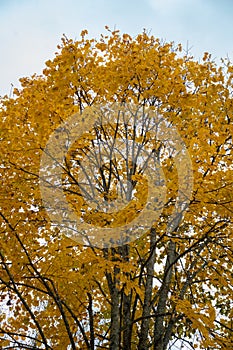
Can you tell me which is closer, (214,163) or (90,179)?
(214,163)

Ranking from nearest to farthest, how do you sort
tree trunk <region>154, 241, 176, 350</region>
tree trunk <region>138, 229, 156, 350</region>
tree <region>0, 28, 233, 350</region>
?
1. tree <region>0, 28, 233, 350</region>
2. tree trunk <region>138, 229, 156, 350</region>
3. tree trunk <region>154, 241, 176, 350</region>

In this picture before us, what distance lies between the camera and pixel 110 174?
6340mm

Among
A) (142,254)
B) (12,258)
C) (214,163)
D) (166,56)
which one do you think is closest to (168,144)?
(214,163)

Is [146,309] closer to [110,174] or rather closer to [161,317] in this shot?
[161,317]

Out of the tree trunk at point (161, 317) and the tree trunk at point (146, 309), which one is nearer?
the tree trunk at point (146, 309)

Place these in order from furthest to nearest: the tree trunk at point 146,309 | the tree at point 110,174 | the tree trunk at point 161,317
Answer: the tree trunk at point 161,317, the tree trunk at point 146,309, the tree at point 110,174

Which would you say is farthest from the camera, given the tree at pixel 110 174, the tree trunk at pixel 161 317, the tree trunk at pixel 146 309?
the tree trunk at pixel 161 317

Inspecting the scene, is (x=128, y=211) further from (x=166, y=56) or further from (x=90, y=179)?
(x=166, y=56)

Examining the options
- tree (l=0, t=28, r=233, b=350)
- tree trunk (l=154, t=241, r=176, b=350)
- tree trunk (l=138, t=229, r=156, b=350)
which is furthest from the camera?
tree trunk (l=154, t=241, r=176, b=350)

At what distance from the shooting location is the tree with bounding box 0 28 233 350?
5172 millimetres

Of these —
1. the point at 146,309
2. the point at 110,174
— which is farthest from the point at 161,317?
the point at 110,174

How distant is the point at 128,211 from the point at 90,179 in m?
1.95

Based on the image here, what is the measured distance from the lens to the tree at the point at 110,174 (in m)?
5.17

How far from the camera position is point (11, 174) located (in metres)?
5.99
